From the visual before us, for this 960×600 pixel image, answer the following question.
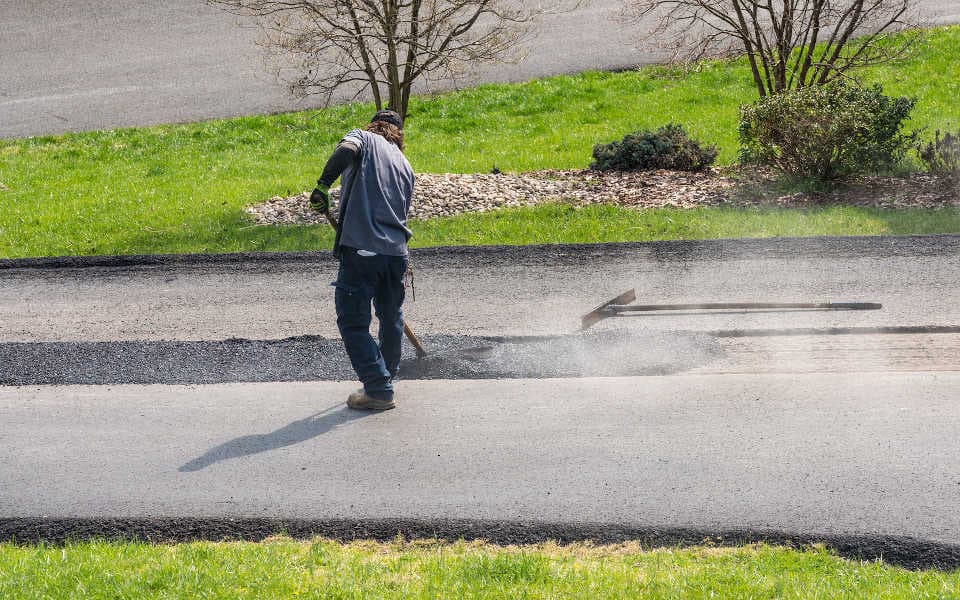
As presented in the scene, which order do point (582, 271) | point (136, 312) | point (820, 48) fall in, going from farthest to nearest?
1. point (820, 48)
2. point (582, 271)
3. point (136, 312)

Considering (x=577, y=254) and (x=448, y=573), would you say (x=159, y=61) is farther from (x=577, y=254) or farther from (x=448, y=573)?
(x=448, y=573)

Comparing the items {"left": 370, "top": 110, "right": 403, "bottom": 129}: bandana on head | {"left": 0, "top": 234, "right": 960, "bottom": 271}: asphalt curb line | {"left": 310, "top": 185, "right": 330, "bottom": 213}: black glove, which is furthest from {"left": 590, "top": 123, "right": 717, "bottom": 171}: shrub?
{"left": 310, "top": 185, "right": 330, "bottom": 213}: black glove

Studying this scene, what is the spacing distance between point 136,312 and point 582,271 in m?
4.29

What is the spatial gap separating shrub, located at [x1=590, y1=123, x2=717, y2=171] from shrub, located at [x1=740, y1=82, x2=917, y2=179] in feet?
3.27

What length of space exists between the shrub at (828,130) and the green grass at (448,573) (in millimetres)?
8695

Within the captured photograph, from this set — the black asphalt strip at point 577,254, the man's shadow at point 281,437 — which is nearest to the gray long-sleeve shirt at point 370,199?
the man's shadow at point 281,437

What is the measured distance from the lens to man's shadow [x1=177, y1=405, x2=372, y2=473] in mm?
6004

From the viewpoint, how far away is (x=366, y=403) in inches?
262

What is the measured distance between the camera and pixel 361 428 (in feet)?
21.0

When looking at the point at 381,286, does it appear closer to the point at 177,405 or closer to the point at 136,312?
the point at 177,405

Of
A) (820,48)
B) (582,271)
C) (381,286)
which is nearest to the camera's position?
(381,286)

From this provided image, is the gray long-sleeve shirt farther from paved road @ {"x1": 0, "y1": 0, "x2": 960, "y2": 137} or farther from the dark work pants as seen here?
paved road @ {"x1": 0, "y1": 0, "x2": 960, "y2": 137}

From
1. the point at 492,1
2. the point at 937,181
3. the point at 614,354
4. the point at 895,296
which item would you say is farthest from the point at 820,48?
A: the point at 614,354

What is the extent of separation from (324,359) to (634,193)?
251 inches
